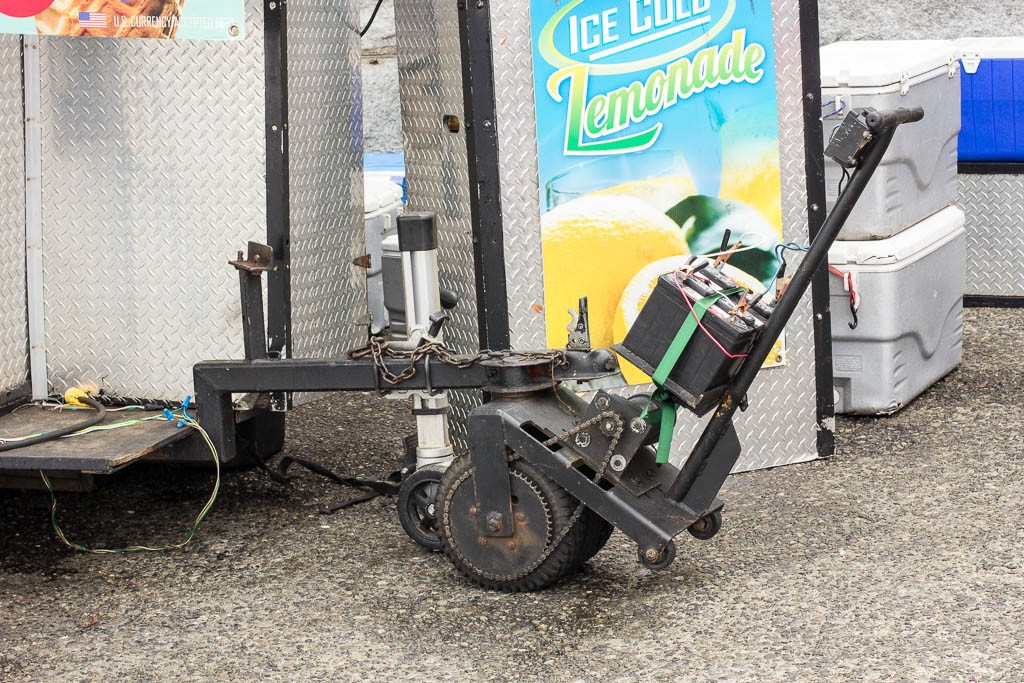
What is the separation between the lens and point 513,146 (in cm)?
500

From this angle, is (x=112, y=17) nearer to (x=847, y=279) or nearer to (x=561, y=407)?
(x=561, y=407)

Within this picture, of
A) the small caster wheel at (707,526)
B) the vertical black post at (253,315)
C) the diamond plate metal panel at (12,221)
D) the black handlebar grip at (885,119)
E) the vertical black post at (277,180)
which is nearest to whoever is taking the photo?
the black handlebar grip at (885,119)

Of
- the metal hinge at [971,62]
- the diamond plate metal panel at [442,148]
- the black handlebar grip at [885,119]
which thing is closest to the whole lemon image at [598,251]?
the diamond plate metal panel at [442,148]

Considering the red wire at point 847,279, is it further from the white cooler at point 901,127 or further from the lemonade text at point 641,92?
the lemonade text at point 641,92

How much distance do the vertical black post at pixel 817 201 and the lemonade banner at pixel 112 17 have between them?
210 centimetres

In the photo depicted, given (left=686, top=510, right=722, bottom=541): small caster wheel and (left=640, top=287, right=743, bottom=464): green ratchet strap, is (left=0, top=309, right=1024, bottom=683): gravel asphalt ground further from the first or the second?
(left=640, top=287, right=743, bottom=464): green ratchet strap

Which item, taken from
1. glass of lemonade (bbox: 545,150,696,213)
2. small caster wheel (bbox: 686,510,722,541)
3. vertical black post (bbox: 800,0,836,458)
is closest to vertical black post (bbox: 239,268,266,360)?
glass of lemonade (bbox: 545,150,696,213)

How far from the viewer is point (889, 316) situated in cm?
595

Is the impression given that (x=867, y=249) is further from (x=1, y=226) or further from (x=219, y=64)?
(x=1, y=226)

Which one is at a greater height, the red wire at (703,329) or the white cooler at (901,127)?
the white cooler at (901,127)

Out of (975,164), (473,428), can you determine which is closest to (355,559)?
(473,428)

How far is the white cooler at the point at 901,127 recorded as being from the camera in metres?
5.80

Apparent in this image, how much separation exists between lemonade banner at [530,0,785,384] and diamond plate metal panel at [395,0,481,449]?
1.01 feet

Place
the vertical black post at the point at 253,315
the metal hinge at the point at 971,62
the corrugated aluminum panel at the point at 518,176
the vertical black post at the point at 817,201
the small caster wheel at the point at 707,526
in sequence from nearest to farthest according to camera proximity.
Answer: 1. the small caster wheel at the point at 707,526
2. the vertical black post at the point at 253,315
3. the corrugated aluminum panel at the point at 518,176
4. the vertical black post at the point at 817,201
5. the metal hinge at the point at 971,62
